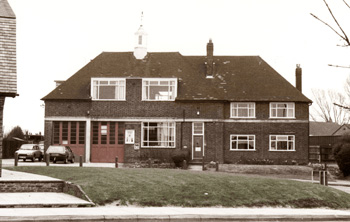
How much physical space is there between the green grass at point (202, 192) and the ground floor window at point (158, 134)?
2383 cm

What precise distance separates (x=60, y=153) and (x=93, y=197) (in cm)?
2351

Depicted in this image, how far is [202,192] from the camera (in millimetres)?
19016

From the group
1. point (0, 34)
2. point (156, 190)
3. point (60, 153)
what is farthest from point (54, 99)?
point (156, 190)

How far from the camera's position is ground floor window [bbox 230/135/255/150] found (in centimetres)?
4619

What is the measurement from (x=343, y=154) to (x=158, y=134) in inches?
560

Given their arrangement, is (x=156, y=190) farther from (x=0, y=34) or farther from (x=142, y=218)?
(x=0, y=34)

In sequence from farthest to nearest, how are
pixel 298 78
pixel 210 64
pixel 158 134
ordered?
pixel 298 78
pixel 210 64
pixel 158 134

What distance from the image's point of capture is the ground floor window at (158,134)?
4553cm

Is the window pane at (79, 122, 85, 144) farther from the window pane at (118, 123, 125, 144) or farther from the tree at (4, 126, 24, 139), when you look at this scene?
the tree at (4, 126, 24, 139)

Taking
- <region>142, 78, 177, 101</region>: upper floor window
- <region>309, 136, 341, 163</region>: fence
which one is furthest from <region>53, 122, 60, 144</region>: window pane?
<region>309, 136, 341, 163</region>: fence

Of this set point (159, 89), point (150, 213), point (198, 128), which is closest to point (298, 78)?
point (198, 128)

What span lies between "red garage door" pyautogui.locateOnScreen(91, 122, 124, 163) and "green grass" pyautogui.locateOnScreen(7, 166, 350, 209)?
2355cm

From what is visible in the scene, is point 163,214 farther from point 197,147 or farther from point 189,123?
point 189,123

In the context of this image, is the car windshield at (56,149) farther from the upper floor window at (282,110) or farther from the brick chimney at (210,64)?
the upper floor window at (282,110)
